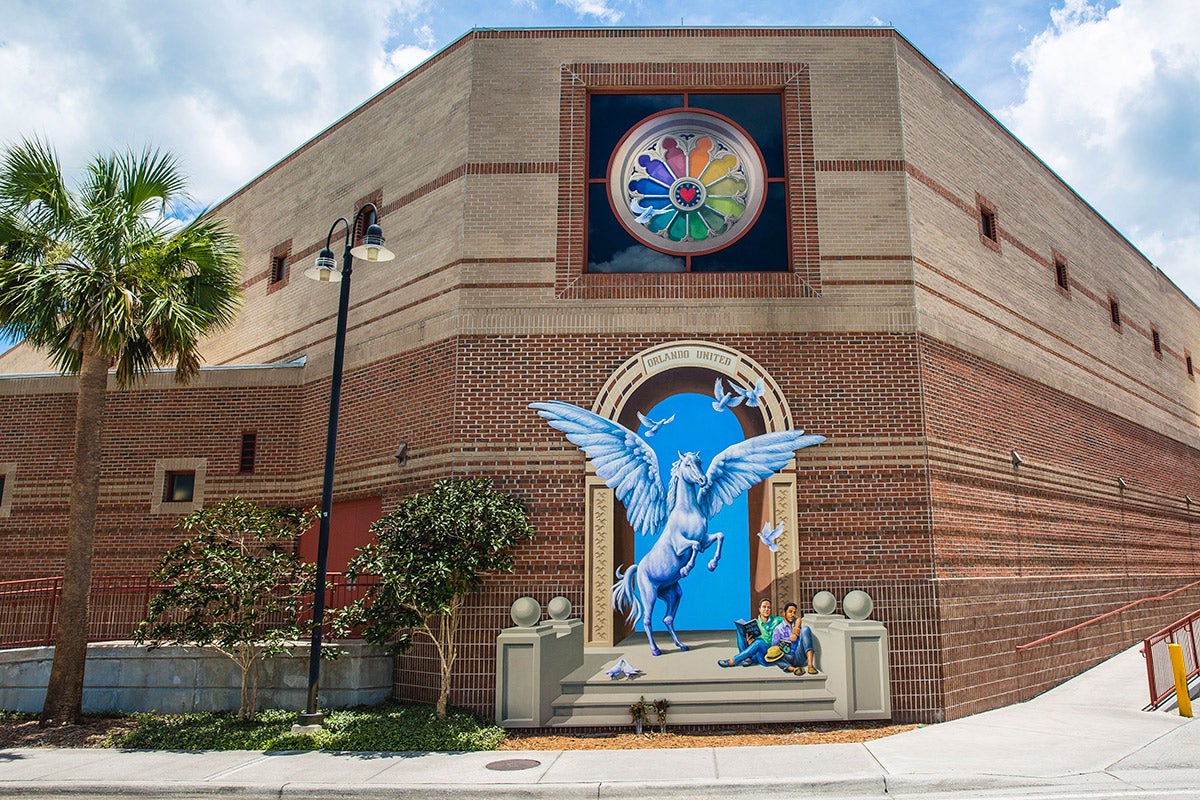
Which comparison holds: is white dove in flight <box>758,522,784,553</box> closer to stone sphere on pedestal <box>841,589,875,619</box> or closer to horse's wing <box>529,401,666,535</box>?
stone sphere on pedestal <box>841,589,875,619</box>

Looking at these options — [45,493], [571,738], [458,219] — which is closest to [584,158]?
[458,219]

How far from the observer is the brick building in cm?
1311

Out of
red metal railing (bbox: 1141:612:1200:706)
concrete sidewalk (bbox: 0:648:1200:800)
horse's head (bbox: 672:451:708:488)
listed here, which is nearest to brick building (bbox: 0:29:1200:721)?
horse's head (bbox: 672:451:708:488)

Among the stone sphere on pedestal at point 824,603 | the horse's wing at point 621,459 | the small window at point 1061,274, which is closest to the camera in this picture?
the stone sphere on pedestal at point 824,603

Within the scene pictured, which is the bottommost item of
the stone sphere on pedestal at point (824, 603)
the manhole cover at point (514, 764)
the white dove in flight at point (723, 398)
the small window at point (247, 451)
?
the manhole cover at point (514, 764)

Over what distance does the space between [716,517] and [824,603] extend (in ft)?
8.92

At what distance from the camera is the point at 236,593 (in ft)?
40.0

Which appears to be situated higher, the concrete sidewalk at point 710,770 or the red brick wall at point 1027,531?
the red brick wall at point 1027,531

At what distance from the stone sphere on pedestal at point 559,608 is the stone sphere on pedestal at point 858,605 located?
3957 mm

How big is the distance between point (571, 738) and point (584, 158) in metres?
8.98

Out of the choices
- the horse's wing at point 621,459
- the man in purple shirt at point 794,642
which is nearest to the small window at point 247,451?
the horse's wing at point 621,459

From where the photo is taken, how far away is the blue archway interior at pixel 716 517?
13.6 metres

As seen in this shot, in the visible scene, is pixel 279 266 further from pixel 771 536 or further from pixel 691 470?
pixel 771 536

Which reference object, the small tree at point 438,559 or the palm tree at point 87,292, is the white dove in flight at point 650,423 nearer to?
the small tree at point 438,559
